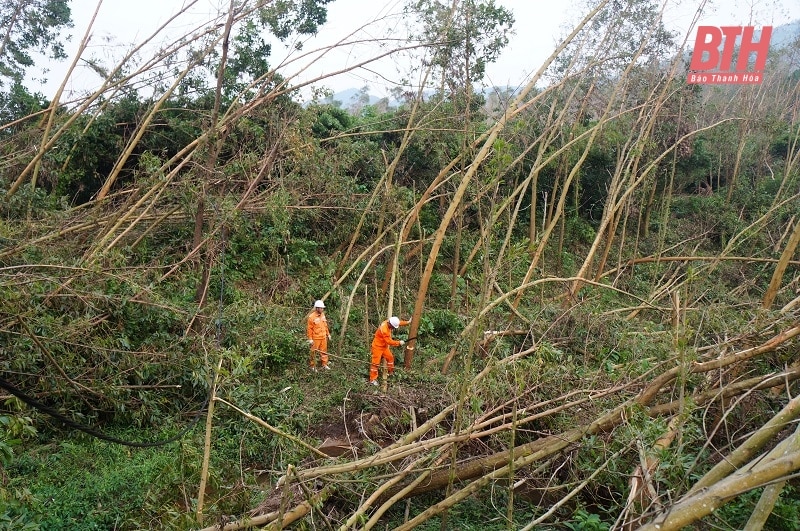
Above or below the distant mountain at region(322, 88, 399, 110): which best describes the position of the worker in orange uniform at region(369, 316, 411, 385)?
below

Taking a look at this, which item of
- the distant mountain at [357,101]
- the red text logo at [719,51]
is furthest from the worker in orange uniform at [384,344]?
the red text logo at [719,51]

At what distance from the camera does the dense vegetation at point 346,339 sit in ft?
13.0

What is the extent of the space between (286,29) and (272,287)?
445 cm

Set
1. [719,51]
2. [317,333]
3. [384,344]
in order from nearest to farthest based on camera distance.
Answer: [384,344] → [317,333] → [719,51]

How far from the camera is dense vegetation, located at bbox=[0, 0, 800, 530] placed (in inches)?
156

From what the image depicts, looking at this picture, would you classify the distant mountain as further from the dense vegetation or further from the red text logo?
the red text logo

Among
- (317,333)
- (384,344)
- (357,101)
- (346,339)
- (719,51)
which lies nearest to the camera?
(384,344)

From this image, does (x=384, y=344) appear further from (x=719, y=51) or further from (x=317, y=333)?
(x=719, y=51)

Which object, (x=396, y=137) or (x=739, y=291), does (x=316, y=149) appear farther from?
(x=739, y=291)

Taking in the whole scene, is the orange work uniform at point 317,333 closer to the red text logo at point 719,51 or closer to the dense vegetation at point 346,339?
the dense vegetation at point 346,339

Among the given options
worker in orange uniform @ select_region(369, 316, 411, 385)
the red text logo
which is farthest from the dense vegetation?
the red text logo

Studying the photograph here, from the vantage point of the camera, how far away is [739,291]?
9.80 m

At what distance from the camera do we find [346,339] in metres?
9.14

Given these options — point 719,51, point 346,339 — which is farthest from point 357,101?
point 346,339
